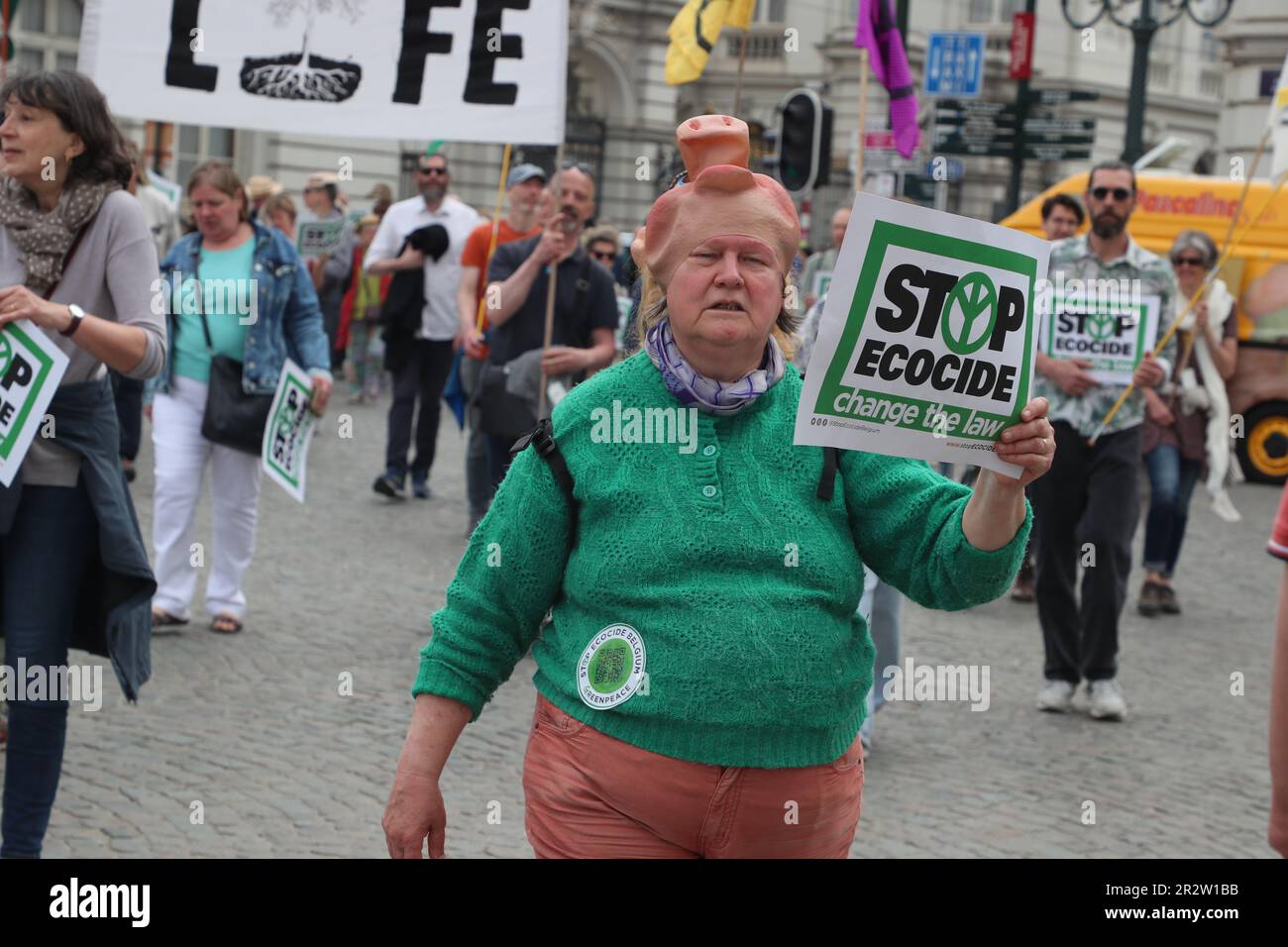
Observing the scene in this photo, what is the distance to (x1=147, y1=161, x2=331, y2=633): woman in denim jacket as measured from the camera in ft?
25.8

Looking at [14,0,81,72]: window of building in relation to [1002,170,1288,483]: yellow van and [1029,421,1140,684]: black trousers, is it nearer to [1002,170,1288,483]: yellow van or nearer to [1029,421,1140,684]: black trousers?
[1002,170,1288,483]: yellow van

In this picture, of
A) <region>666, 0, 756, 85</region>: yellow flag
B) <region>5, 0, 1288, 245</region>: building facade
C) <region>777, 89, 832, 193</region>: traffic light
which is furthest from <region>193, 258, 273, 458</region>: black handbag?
<region>5, 0, 1288, 245</region>: building facade

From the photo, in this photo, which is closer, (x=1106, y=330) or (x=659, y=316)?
(x=659, y=316)

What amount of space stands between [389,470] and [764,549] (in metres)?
9.76

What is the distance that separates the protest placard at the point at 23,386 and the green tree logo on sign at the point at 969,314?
238 centimetres

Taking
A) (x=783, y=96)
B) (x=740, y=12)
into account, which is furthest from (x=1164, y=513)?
(x=783, y=96)

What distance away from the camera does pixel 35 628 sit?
14.6 ft

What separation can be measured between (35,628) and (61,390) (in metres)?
0.57

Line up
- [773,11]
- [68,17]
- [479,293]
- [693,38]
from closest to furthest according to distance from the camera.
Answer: [693,38] < [479,293] < [68,17] < [773,11]

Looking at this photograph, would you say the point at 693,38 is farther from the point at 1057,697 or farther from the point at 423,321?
the point at 423,321

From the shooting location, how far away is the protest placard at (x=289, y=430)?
777cm

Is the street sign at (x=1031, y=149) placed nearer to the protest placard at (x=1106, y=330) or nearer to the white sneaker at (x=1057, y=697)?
the protest placard at (x=1106, y=330)
